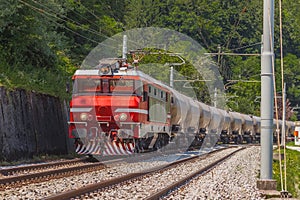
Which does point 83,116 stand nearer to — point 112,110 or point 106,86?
point 112,110

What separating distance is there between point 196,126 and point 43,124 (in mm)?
14850

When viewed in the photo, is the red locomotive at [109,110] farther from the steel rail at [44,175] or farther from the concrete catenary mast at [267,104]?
the concrete catenary mast at [267,104]

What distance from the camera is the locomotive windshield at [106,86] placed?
1966 cm

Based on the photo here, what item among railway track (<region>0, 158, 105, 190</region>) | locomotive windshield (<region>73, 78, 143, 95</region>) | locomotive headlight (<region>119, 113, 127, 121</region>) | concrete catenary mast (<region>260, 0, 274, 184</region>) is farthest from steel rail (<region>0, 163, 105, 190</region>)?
concrete catenary mast (<region>260, 0, 274, 184</region>)

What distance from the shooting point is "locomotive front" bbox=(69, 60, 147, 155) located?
1922 cm

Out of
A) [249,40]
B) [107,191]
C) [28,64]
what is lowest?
[107,191]

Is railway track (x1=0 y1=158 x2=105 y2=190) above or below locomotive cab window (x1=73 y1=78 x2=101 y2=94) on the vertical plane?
below

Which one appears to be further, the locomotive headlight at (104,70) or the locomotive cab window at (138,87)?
the locomotive headlight at (104,70)

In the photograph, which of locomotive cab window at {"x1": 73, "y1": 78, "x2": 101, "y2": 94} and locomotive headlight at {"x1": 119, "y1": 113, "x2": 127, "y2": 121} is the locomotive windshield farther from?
locomotive headlight at {"x1": 119, "y1": 113, "x2": 127, "y2": 121}

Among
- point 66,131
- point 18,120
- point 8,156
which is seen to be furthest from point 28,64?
point 8,156

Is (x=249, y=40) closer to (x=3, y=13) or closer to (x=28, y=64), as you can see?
(x=28, y=64)

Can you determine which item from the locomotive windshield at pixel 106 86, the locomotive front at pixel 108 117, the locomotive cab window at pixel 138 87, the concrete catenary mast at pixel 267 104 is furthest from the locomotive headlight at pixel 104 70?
the concrete catenary mast at pixel 267 104

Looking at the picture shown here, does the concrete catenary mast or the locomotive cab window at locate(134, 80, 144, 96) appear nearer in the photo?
the concrete catenary mast

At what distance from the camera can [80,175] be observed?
14.8m
